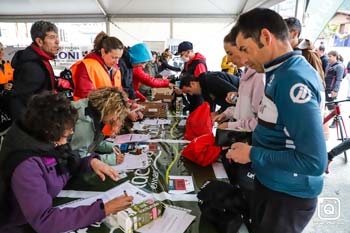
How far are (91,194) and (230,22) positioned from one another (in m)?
7.02

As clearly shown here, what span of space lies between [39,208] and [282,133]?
28.2 inches

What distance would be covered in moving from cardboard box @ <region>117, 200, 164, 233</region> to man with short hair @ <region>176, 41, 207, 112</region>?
1.45 m

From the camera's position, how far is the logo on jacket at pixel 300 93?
→ 0.62 metres

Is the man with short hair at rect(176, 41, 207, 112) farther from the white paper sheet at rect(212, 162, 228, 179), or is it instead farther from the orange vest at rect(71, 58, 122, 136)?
the white paper sheet at rect(212, 162, 228, 179)

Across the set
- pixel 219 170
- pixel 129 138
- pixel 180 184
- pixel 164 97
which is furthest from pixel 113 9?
pixel 180 184

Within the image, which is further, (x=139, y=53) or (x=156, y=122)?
(x=139, y=53)

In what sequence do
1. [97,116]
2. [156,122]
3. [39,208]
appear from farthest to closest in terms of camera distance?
1. [156,122]
2. [97,116]
3. [39,208]

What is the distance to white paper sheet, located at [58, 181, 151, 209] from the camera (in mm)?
944

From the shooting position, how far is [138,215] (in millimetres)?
822

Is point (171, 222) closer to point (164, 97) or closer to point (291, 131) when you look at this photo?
point (291, 131)

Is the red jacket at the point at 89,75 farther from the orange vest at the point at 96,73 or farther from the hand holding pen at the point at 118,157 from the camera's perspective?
the hand holding pen at the point at 118,157

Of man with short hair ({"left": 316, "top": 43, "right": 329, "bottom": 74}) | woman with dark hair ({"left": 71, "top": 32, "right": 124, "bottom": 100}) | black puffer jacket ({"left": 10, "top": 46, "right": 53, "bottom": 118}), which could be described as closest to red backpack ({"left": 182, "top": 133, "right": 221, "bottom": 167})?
woman with dark hair ({"left": 71, "top": 32, "right": 124, "bottom": 100})

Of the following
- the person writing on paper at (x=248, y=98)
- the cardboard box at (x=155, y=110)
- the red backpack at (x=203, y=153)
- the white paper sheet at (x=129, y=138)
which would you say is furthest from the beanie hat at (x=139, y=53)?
the red backpack at (x=203, y=153)

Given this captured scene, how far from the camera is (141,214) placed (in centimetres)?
83
